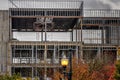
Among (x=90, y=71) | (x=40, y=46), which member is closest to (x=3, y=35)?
(x=40, y=46)

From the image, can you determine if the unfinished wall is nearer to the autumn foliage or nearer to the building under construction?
the building under construction

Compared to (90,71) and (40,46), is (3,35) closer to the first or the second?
(40,46)

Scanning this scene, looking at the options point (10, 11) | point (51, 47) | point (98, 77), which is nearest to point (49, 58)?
point (51, 47)

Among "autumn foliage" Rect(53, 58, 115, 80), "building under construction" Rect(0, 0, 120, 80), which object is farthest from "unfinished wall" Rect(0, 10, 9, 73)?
"autumn foliage" Rect(53, 58, 115, 80)

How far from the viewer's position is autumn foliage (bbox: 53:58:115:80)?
208 feet

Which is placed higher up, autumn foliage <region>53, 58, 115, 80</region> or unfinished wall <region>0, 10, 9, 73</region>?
unfinished wall <region>0, 10, 9, 73</region>

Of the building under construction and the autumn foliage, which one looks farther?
the building under construction

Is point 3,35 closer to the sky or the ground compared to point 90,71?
closer to the sky

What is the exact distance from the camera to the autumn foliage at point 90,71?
63.4m

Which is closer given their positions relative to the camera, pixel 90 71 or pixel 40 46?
pixel 90 71

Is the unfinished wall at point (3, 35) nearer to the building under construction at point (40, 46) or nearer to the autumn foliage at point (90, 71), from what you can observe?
the building under construction at point (40, 46)

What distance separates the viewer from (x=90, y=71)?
226 ft

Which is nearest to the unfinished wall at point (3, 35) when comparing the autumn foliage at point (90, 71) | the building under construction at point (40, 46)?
the building under construction at point (40, 46)

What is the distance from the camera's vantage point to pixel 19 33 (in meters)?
108
